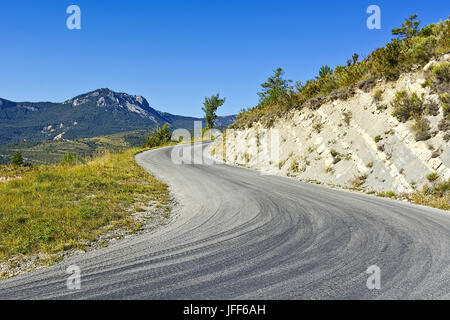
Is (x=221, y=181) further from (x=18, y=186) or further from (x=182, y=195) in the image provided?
(x=18, y=186)

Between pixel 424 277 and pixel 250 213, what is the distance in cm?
440

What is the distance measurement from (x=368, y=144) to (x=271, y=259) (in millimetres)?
11502

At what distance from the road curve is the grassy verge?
1.13 m

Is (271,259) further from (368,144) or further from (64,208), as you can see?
(368,144)

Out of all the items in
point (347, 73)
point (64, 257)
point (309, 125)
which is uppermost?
point (347, 73)

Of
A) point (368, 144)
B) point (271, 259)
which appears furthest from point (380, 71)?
point (271, 259)

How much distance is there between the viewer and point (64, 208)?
749 cm

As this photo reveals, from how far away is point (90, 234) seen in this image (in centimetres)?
605

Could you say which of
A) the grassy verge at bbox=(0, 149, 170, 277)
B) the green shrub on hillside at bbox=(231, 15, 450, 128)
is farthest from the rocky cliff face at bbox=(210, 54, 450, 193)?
the grassy verge at bbox=(0, 149, 170, 277)

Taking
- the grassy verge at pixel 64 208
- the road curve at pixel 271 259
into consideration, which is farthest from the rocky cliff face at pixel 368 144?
the grassy verge at pixel 64 208
